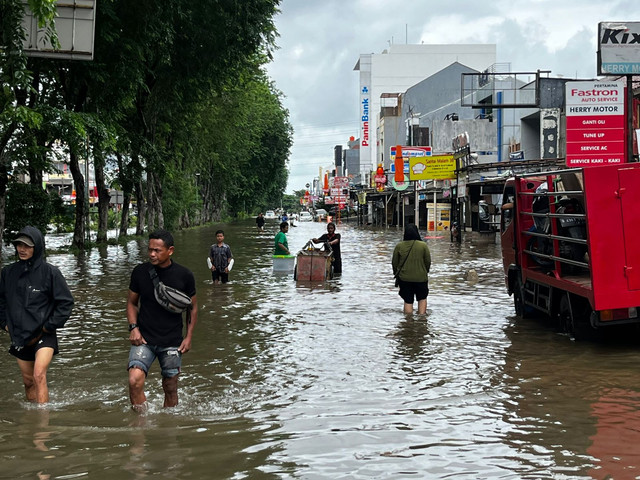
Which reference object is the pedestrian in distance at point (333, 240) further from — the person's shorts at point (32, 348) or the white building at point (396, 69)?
the white building at point (396, 69)

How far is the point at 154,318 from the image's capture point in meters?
7.12

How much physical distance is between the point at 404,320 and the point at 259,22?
16.0 meters

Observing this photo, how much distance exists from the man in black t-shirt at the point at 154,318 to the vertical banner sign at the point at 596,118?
13.3 meters

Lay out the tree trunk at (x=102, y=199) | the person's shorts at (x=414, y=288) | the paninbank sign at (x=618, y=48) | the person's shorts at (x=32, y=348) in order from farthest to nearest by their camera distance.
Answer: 1. the tree trunk at (x=102, y=199)
2. the paninbank sign at (x=618, y=48)
3. the person's shorts at (x=414, y=288)
4. the person's shorts at (x=32, y=348)

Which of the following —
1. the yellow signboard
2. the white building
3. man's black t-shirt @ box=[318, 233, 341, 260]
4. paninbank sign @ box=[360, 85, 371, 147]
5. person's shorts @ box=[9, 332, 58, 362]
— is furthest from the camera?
paninbank sign @ box=[360, 85, 371, 147]

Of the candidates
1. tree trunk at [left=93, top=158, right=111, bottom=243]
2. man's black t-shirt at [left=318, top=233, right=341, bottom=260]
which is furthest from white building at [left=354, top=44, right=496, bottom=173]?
man's black t-shirt at [left=318, top=233, right=341, bottom=260]

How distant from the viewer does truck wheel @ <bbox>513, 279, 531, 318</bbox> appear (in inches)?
562

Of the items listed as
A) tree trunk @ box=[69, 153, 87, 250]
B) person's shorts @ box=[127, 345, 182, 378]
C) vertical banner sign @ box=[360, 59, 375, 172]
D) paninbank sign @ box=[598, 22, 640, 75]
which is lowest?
person's shorts @ box=[127, 345, 182, 378]

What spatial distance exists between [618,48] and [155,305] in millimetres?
13719

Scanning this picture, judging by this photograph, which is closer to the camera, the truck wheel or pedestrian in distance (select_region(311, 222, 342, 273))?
the truck wheel

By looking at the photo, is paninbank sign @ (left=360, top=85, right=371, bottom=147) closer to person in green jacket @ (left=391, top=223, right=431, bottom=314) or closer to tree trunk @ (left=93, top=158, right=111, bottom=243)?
tree trunk @ (left=93, top=158, right=111, bottom=243)

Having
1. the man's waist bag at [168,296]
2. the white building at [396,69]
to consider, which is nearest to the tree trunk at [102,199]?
the man's waist bag at [168,296]

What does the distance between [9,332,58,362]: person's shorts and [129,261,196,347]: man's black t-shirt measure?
0.87m

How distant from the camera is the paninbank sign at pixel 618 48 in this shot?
17.6m
